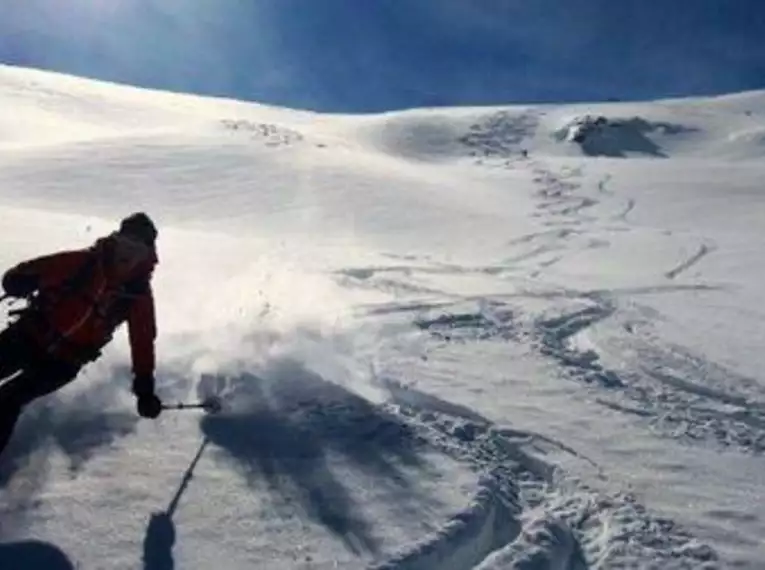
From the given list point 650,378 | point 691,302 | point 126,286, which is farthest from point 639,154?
point 126,286

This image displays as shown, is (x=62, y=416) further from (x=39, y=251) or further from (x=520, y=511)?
(x=39, y=251)

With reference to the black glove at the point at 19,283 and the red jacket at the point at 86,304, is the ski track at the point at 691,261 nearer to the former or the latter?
the red jacket at the point at 86,304

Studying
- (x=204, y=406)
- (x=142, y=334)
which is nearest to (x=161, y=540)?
(x=142, y=334)

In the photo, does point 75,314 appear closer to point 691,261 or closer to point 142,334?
point 142,334

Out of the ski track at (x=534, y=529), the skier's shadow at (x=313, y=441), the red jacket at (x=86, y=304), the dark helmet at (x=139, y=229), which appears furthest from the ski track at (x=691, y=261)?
the red jacket at (x=86, y=304)

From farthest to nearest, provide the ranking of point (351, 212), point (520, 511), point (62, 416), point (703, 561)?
point (351, 212) < point (62, 416) < point (520, 511) < point (703, 561)

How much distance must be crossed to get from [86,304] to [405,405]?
2758 millimetres

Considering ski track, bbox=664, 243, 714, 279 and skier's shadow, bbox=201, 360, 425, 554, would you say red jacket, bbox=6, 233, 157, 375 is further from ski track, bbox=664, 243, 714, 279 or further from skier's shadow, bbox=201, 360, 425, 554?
ski track, bbox=664, 243, 714, 279

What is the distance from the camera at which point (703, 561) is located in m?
6.17

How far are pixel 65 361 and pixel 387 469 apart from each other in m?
2.18

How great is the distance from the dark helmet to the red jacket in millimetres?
137

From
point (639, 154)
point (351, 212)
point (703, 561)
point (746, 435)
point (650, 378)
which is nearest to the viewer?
point (703, 561)

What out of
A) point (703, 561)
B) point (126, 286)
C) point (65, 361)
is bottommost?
Result: point (703, 561)

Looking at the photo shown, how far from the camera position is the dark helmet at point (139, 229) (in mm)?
6945
